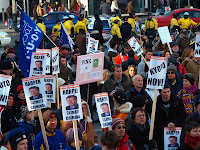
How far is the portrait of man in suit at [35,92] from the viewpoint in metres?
7.79

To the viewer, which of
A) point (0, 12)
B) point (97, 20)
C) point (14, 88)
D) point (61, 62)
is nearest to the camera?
point (14, 88)

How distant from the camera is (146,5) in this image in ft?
124

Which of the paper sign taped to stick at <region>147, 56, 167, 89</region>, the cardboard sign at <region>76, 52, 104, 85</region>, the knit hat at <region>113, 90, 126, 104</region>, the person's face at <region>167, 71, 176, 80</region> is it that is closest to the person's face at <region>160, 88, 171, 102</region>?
the paper sign taped to stick at <region>147, 56, 167, 89</region>

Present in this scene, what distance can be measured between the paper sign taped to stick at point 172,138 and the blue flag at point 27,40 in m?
4.55

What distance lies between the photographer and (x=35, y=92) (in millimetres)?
7816

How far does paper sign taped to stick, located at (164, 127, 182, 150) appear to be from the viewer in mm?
7367

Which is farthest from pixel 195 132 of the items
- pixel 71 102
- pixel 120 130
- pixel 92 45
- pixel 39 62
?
pixel 92 45

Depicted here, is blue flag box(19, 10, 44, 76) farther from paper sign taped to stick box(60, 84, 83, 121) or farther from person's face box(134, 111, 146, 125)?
person's face box(134, 111, 146, 125)

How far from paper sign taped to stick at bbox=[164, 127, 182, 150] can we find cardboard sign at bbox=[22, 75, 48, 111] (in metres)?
Result: 1.76

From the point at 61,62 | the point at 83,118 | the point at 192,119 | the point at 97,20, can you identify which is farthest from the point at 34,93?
the point at 97,20

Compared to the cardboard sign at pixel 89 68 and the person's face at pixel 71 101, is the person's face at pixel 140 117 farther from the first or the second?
the cardboard sign at pixel 89 68

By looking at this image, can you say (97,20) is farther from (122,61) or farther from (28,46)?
(28,46)

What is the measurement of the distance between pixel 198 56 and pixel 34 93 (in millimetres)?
4213

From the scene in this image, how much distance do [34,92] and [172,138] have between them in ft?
6.71
